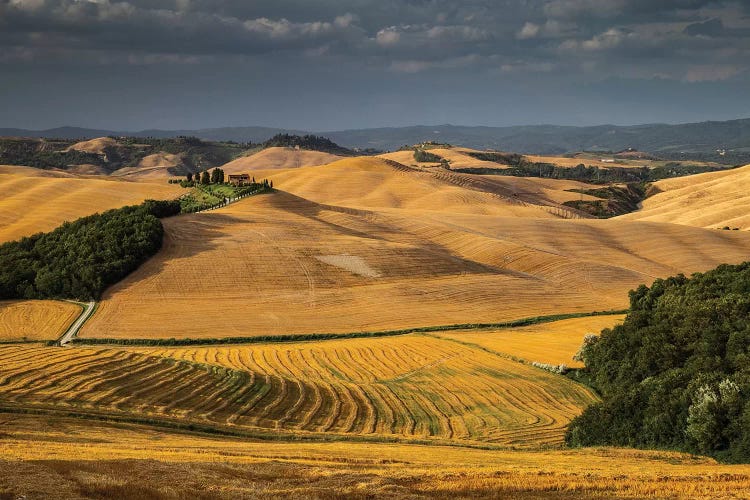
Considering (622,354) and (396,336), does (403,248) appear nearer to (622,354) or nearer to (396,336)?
(396,336)

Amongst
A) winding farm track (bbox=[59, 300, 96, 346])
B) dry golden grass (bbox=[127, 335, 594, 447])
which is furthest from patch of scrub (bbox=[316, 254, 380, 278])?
winding farm track (bbox=[59, 300, 96, 346])

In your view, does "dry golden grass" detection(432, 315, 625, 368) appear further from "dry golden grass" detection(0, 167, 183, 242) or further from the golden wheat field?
"dry golden grass" detection(0, 167, 183, 242)

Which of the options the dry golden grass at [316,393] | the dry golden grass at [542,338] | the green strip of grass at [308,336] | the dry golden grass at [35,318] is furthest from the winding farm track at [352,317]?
the dry golden grass at [35,318]

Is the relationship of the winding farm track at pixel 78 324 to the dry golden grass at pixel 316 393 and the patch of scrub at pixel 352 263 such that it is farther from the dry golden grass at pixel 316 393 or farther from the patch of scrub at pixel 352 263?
the patch of scrub at pixel 352 263

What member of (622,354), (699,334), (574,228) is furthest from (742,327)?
(574,228)

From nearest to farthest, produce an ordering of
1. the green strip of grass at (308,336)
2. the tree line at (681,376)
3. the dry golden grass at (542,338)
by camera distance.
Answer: the tree line at (681,376)
the dry golden grass at (542,338)
the green strip of grass at (308,336)

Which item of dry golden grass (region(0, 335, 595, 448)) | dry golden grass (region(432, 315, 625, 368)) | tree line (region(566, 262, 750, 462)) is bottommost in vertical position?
dry golden grass (region(432, 315, 625, 368))
